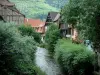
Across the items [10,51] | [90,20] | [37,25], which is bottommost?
[37,25]

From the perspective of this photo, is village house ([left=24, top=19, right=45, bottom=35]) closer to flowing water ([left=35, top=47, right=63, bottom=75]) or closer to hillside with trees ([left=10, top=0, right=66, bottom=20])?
hillside with trees ([left=10, top=0, right=66, bottom=20])

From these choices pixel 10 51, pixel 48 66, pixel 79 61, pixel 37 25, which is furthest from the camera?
pixel 37 25

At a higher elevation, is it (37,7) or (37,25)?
(37,7)

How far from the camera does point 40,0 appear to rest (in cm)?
15075

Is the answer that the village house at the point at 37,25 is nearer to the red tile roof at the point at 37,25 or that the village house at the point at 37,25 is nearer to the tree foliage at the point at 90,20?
the red tile roof at the point at 37,25

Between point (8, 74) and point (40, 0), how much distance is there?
13520 centimetres

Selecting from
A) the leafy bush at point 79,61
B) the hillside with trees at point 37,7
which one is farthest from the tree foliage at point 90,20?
the hillside with trees at point 37,7

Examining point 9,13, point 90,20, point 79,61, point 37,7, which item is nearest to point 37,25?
point 37,7

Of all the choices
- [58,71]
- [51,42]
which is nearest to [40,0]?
[51,42]

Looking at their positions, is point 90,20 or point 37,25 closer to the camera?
point 90,20

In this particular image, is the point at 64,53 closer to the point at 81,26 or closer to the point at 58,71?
the point at 58,71

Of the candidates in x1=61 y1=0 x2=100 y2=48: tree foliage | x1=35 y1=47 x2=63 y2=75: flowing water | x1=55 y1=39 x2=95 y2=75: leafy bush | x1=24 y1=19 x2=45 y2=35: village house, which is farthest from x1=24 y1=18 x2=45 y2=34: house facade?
x1=61 y1=0 x2=100 y2=48: tree foliage

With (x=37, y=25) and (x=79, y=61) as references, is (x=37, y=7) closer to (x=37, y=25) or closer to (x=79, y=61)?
(x=37, y=25)

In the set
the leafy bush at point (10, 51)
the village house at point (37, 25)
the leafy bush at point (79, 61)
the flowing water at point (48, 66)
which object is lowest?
the village house at point (37, 25)
